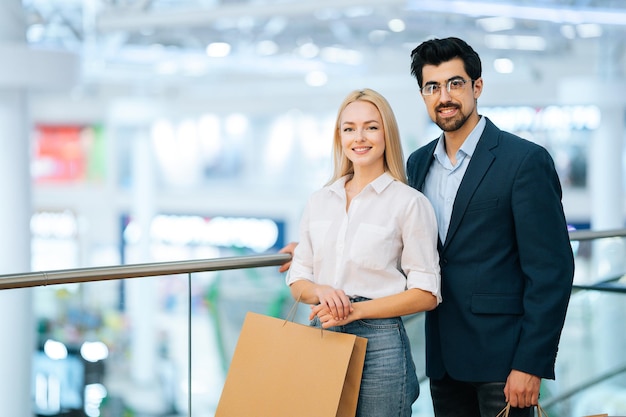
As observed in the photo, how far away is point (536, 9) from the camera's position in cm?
1027

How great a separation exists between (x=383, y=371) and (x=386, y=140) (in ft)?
2.15

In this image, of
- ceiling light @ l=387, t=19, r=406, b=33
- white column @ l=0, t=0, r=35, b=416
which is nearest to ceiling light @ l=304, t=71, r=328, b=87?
ceiling light @ l=387, t=19, r=406, b=33

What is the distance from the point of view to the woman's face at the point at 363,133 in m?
2.51

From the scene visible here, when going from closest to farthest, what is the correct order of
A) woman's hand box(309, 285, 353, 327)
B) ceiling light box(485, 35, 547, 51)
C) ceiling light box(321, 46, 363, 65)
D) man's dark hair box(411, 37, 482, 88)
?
woman's hand box(309, 285, 353, 327) → man's dark hair box(411, 37, 482, 88) → ceiling light box(485, 35, 547, 51) → ceiling light box(321, 46, 363, 65)

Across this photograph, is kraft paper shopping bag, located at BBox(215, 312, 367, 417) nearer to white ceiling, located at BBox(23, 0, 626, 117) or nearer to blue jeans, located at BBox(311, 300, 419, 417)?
blue jeans, located at BBox(311, 300, 419, 417)

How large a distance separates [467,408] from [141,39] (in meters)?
14.7

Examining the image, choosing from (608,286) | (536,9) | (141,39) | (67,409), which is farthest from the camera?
(141,39)

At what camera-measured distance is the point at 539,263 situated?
2.50 m

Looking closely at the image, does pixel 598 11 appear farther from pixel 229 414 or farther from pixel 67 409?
pixel 229 414

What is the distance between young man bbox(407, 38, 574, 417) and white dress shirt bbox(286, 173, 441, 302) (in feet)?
0.45

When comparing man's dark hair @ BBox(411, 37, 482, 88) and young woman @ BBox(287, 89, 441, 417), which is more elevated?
man's dark hair @ BBox(411, 37, 482, 88)

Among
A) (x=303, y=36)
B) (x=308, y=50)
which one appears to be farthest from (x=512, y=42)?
(x=308, y=50)

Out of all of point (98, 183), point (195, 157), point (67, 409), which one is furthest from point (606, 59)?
point (98, 183)

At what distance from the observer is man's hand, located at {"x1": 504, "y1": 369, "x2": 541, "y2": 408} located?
250cm
